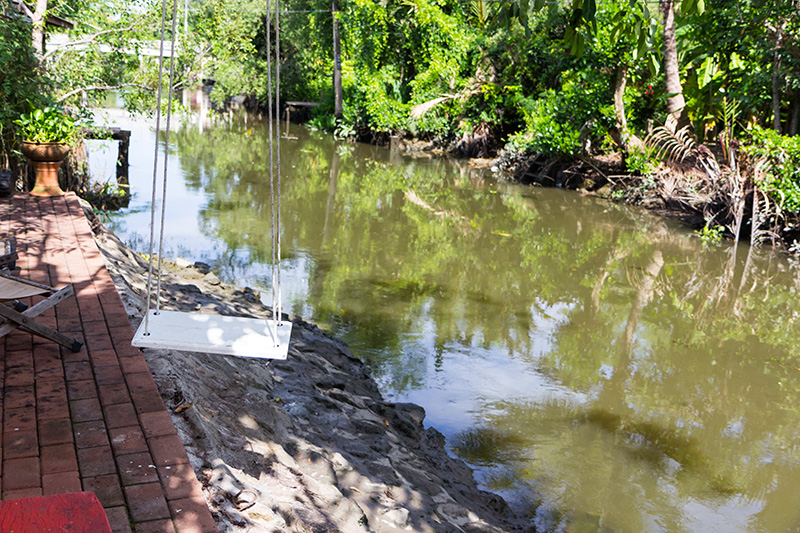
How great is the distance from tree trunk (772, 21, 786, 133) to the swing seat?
12.2m

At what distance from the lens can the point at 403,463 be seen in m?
4.52

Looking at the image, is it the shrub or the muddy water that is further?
the shrub

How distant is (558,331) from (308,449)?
454 cm

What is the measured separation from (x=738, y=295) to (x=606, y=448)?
214 inches

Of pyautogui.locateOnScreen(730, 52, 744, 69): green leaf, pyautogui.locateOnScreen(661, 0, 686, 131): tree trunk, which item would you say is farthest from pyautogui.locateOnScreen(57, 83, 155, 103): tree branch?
pyautogui.locateOnScreen(730, 52, 744, 69): green leaf

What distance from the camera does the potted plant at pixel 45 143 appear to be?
8.37 meters

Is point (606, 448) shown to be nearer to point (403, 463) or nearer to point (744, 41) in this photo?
point (403, 463)

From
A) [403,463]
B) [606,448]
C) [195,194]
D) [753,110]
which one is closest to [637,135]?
[753,110]

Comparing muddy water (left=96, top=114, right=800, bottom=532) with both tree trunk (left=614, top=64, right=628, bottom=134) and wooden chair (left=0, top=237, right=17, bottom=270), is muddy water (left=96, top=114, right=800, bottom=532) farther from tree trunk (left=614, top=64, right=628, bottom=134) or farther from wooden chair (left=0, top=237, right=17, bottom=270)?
wooden chair (left=0, top=237, right=17, bottom=270)

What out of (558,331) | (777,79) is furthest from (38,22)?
(777,79)

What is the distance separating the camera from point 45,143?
833cm

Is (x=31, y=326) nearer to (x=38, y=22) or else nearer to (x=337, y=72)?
(x=38, y=22)

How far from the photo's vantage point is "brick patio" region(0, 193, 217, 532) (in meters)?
2.83

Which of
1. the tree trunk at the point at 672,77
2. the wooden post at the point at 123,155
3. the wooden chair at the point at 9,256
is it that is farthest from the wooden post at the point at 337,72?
the wooden chair at the point at 9,256
